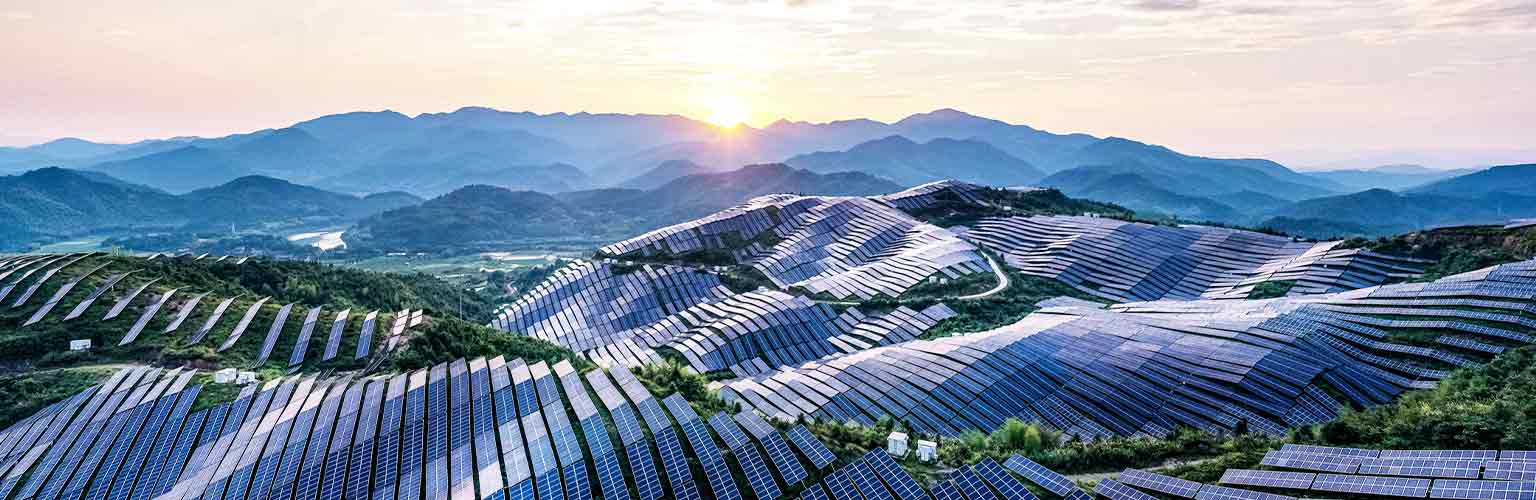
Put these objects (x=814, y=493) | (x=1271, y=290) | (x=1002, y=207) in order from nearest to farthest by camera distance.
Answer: (x=814, y=493) < (x=1271, y=290) < (x=1002, y=207)

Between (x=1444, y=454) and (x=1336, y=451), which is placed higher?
(x=1444, y=454)

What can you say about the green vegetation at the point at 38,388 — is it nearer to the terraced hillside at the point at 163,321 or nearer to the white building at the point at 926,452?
the terraced hillside at the point at 163,321

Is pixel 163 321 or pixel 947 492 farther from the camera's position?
pixel 163 321

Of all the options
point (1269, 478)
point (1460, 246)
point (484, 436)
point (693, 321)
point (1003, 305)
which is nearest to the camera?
point (1269, 478)

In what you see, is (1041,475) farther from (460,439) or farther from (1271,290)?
(1271,290)

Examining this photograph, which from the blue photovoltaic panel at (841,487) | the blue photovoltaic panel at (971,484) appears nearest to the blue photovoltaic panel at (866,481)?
the blue photovoltaic panel at (841,487)

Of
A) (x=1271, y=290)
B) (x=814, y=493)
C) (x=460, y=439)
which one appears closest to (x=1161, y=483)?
(x=814, y=493)
